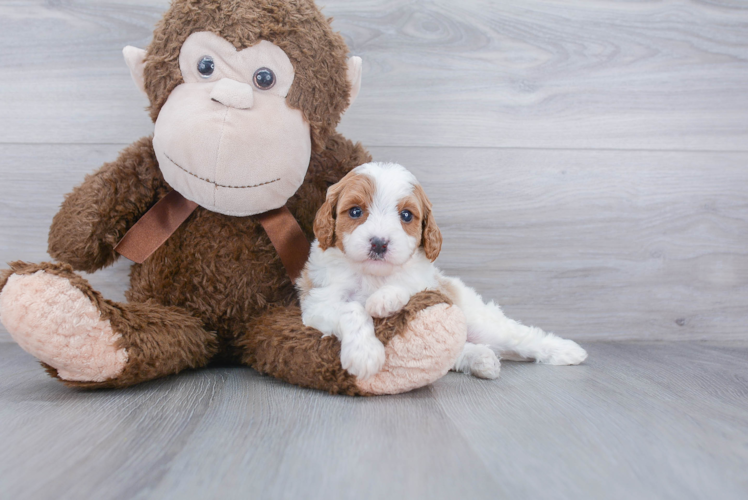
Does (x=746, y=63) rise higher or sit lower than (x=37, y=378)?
higher

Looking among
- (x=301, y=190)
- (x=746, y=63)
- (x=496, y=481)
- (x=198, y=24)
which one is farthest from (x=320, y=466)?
(x=746, y=63)

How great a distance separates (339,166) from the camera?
1.29 m

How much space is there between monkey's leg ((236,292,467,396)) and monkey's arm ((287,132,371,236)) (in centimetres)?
32

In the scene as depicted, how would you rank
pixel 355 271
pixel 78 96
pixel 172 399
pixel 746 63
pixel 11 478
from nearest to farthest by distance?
pixel 11 478, pixel 172 399, pixel 355 271, pixel 78 96, pixel 746 63

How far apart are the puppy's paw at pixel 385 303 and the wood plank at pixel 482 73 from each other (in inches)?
26.8

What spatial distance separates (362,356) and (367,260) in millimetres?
185

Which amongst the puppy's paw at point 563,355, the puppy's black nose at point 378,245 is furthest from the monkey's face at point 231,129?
the puppy's paw at point 563,355

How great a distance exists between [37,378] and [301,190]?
693 mm

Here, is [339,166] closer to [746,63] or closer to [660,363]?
[660,363]

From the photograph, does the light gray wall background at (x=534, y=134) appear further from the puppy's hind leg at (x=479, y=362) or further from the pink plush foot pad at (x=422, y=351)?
the pink plush foot pad at (x=422, y=351)

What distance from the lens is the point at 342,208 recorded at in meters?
1.04

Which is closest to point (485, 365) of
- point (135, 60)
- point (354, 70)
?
point (354, 70)

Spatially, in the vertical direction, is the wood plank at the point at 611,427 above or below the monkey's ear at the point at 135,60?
below

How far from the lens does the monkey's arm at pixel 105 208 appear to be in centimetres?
113
